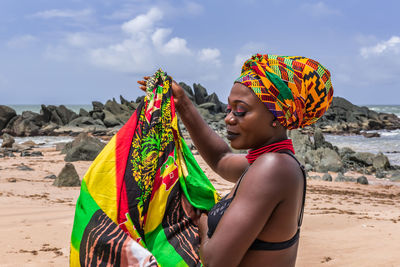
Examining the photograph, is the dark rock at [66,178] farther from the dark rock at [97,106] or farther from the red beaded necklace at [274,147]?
the dark rock at [97,106]

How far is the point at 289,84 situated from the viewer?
168 cm

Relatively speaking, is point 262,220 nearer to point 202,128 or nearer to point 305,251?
point 202,128

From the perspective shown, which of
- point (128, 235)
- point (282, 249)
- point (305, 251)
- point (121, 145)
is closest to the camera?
point (282, 249)

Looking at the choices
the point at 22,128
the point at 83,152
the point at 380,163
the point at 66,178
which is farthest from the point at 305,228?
the point at 22,128

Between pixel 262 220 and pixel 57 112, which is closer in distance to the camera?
pixel 262 220

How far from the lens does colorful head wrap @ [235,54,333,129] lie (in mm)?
1656

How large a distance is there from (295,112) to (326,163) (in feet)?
47.3

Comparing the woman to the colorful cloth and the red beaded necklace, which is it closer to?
the red beaded necklace

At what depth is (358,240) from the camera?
4969 mm

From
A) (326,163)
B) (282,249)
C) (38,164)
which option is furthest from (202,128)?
(326,163)

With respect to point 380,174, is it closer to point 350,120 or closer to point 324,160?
point 324,160

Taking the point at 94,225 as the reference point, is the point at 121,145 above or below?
above

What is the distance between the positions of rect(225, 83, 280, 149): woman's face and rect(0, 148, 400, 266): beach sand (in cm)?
281

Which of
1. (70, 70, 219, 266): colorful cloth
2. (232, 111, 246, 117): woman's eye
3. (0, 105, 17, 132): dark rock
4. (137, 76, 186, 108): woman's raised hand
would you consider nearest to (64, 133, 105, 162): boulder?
(137, 76, 186, 108): woman's raised hand
